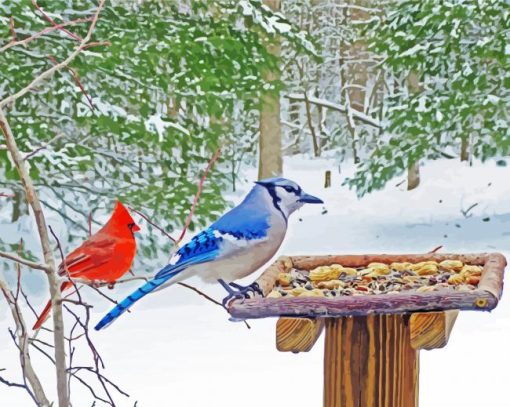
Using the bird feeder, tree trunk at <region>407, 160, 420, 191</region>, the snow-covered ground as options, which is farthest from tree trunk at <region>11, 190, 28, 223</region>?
tree trunk at <region>407, 160, 420, 191</region>

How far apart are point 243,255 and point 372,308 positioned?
1.14 feet

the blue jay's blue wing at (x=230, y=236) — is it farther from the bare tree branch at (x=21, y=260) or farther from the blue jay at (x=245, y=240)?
the bare tree branch at (x=21, y=260)

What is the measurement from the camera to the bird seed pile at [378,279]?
217 cm

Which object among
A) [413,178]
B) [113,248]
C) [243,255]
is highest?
[243,255]

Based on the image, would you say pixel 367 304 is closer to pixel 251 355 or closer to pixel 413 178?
pixel 251 355

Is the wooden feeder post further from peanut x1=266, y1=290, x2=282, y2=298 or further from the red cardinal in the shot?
the red cardinal

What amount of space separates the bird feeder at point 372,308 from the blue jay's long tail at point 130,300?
176 mm

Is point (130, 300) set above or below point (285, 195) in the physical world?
below

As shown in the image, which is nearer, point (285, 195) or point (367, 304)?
point (367, 304)

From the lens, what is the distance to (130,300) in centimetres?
193

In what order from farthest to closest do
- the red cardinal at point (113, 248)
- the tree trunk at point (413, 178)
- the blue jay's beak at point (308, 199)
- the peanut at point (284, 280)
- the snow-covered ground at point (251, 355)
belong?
the tree trunk at point (413, 178) → the snow-covered ground at point (251, 355) → the red cardinal at point (113, 248) → the peanut at point (284, 280) → the blue jay's beak at point (308, 199)

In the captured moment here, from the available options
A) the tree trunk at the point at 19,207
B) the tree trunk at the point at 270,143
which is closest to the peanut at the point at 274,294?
the tree trunk at the point at 19,207

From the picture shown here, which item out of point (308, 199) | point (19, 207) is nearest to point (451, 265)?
point (308, 199)

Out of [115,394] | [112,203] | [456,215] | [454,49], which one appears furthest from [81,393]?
[456,215]
